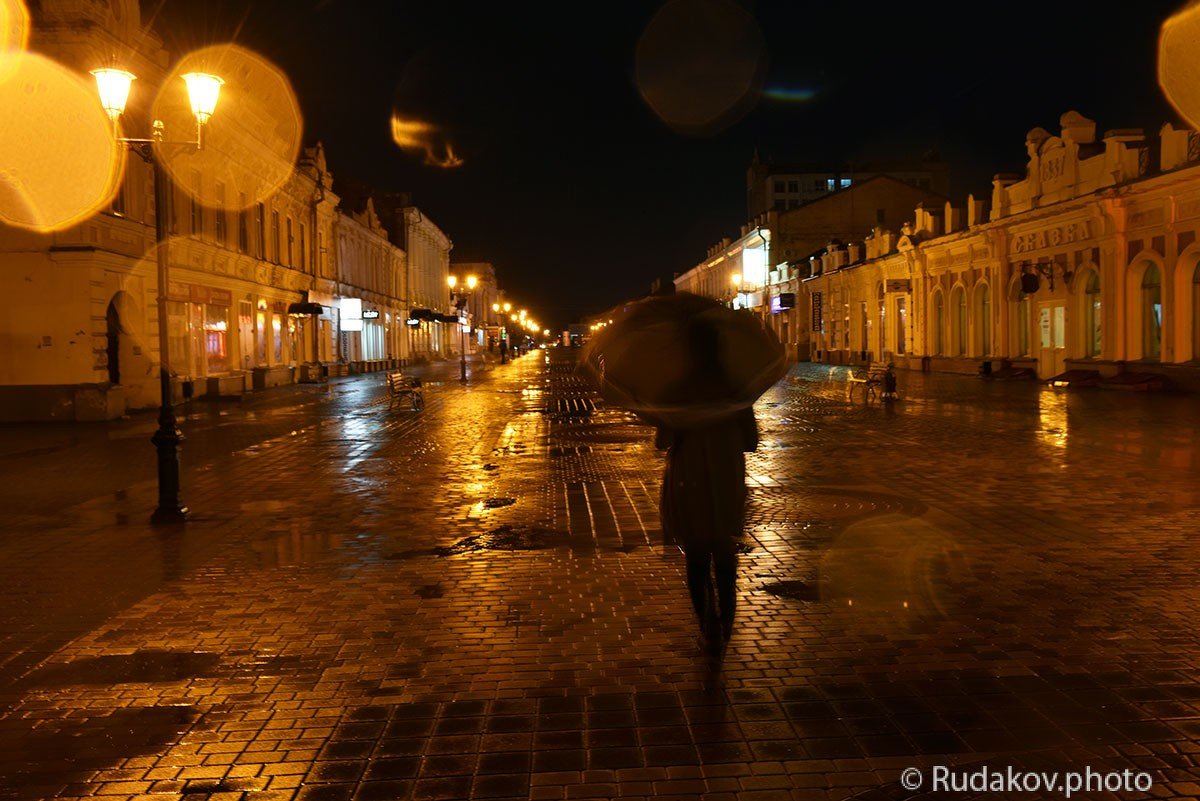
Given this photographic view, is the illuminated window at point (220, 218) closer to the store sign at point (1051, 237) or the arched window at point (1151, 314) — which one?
the store sign at point (1051, 237)

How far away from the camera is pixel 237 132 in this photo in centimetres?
3266

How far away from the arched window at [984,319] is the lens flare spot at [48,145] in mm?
29934

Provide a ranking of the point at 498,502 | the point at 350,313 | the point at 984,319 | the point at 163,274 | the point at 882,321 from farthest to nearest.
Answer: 1. the point at 882,321
2. the point at 350,313
3. the point at 984,319
4. the point at 163,274
5. the point at 498,502

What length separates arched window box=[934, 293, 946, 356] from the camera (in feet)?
137

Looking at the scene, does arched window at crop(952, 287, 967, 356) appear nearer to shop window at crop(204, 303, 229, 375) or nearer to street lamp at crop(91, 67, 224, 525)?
shop window at crop(204, 303, 229, 375)

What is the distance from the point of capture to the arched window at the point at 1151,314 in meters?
26.5

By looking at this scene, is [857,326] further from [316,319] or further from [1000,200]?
[316,319]

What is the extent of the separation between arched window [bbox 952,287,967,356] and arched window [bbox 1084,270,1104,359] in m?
9.66

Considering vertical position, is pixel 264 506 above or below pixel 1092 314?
below

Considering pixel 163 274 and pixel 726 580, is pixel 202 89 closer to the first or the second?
pixel 163 274

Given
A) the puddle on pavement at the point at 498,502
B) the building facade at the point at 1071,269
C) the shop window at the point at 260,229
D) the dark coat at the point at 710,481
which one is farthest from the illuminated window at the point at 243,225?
the dark coat at the point at 710,481

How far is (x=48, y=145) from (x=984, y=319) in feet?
103

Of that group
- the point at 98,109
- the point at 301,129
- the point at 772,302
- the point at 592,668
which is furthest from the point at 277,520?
the point at 772,302

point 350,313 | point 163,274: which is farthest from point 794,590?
point 350,313
